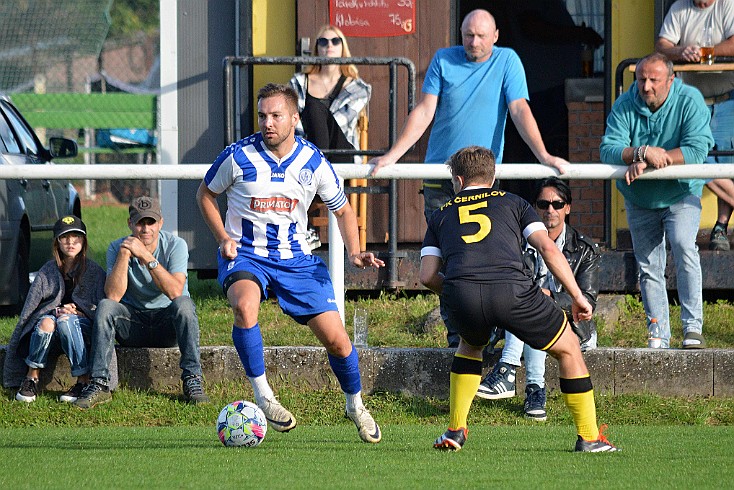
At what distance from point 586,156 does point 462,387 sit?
5.15 m

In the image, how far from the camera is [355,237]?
7012mm

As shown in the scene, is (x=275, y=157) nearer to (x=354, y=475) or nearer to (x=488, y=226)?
(x=488, y=226)

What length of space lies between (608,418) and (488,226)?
2.20m

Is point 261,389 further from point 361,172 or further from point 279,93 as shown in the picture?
point 361,172

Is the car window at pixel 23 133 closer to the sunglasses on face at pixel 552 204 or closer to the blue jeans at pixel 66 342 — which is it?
the blue jeans at pixel 66 342

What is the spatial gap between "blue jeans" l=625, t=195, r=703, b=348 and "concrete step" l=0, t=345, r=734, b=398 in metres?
0.28

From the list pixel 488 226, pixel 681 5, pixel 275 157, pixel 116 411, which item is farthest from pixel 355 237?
pixel 681 5

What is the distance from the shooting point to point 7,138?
33.9ft

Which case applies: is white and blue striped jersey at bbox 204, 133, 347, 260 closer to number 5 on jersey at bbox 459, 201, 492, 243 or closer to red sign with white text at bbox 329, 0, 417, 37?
number 5 on jersey at bbox 459, 201, 492, 243

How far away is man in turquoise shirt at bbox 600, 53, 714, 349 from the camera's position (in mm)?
8008

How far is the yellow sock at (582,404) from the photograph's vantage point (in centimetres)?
614

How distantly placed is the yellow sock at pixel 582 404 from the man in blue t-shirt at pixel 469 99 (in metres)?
2.11

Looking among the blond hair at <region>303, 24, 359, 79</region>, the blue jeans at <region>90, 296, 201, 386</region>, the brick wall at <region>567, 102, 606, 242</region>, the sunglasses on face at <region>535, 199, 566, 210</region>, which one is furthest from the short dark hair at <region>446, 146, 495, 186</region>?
the brick wall at <region>567, 102, 606, 242</region>

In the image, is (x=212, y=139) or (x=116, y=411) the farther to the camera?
(x=212, y=139)
